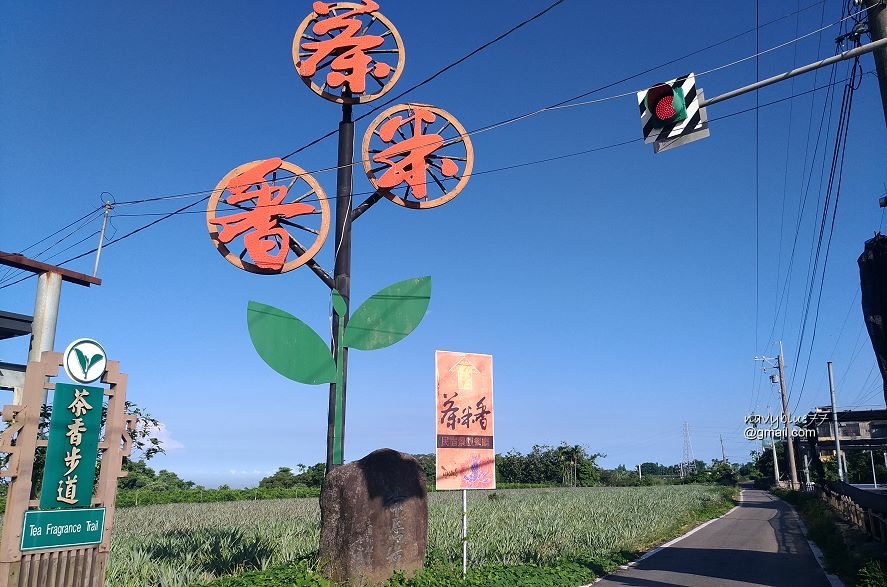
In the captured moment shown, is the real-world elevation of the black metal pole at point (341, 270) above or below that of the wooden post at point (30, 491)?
above

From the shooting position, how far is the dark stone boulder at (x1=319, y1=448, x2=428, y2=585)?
8242 mm

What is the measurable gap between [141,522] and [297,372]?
14.4 meters

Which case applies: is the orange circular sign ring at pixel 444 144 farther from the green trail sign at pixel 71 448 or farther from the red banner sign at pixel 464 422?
the green trail sign at pixel 71 448

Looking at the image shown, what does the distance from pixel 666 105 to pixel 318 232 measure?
5828 millimetres

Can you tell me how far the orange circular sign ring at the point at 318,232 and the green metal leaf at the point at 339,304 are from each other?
74 centimetres

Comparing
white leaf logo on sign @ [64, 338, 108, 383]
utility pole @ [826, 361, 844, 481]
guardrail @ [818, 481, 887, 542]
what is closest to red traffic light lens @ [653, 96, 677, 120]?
white leaf logo on sign @ [64, 338, 108, 383]

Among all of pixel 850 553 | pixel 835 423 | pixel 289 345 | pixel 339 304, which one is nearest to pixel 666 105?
pixel 339 304

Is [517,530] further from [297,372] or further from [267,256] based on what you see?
[267,256]

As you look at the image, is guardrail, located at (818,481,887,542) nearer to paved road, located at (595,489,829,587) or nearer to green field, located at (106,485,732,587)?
paved road, located at (595,489,829,587)

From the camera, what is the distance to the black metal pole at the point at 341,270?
9.67 m

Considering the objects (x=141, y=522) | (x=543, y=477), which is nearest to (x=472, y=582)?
(x=141, y=522)

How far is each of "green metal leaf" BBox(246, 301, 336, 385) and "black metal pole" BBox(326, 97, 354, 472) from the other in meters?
0.29

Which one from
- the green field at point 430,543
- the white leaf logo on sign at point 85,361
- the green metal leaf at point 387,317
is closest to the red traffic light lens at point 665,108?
the green metal leaf at point 387,317

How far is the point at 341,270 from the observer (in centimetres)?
1041
